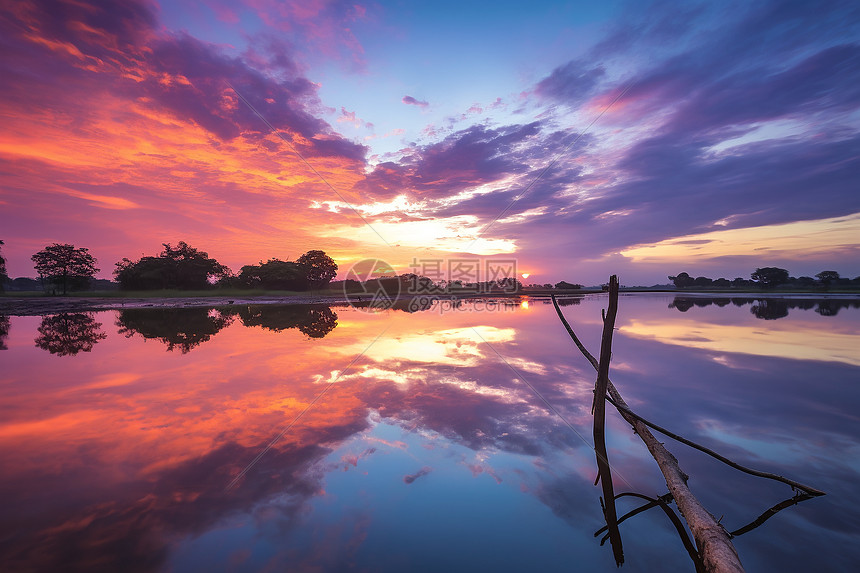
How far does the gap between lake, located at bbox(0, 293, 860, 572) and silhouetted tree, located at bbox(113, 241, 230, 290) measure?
66125 mm

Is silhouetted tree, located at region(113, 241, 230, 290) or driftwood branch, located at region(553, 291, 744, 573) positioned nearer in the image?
driftwood branch, located at region(553, 291, 744, 573)

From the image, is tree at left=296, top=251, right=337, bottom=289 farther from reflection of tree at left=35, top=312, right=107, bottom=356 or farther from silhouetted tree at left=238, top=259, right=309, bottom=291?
reflection of tree at left=35, top=312, right=107, bottom=356

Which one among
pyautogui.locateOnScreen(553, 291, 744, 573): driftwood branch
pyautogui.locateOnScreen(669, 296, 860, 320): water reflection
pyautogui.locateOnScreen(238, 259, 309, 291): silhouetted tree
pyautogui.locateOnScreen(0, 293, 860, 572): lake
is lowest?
pyautogui.locateOnScreen(0, 293, 860, 572): lake

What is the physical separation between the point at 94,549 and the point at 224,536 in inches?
61.2

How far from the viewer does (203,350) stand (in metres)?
15.9

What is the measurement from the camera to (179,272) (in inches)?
2685

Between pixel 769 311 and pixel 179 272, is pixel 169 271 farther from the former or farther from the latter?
pixel 769 311

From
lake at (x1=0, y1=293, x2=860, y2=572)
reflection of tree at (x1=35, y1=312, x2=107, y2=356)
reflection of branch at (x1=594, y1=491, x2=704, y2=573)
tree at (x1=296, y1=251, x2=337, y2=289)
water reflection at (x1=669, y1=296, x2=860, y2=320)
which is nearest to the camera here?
reflection of branch at (x1=594, y1=491, x2=704, y2=573)

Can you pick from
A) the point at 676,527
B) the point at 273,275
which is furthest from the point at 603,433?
the point at 273,275

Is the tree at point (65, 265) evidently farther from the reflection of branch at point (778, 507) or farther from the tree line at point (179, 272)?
the reflection of branch at point (778, 507)

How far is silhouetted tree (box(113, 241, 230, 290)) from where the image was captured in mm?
65562

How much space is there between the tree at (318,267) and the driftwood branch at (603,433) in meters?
85.1

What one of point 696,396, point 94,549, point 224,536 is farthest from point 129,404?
point 696,396

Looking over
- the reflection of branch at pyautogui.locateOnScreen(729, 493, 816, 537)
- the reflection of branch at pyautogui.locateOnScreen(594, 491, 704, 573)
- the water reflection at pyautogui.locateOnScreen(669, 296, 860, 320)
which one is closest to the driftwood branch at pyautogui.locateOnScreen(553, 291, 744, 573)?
the reflection of branch at pyautogui.locateOnScreen(594, 491, 704, 573)
